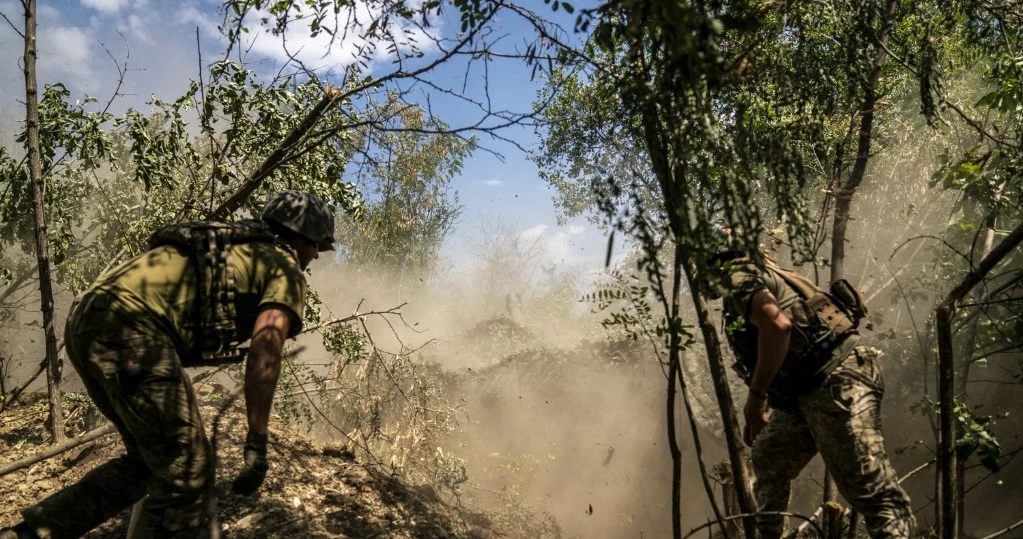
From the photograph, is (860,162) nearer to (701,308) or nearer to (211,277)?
(701,308)

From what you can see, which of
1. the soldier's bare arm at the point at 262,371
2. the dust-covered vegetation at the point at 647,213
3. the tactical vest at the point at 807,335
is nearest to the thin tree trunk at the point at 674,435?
the dust-covered vegetation at the point at 647,213

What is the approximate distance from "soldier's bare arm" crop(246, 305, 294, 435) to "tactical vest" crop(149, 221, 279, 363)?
0.79 ft

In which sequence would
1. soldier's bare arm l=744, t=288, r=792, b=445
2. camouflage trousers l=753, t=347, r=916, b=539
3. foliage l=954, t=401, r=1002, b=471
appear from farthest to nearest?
foliage l=954, t=401, r=1002, b=471, camouflage trousers l=753, t=347, r=916, b=539, soldier's bare arm l=744, t=288, r=792, b=445

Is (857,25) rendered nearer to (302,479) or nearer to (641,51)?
(641,51)

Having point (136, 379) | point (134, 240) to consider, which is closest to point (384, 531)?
point (136, 379)

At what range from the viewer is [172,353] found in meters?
2.13

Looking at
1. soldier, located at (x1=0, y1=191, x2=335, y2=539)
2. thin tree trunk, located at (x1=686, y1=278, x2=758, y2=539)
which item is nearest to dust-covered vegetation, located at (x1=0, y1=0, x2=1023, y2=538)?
thin tree trunk, located at (x1=686, y1=278, x2=758, y2=539)

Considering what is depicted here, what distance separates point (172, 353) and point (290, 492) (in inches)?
61.8

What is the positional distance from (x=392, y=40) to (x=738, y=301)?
6.00 feet

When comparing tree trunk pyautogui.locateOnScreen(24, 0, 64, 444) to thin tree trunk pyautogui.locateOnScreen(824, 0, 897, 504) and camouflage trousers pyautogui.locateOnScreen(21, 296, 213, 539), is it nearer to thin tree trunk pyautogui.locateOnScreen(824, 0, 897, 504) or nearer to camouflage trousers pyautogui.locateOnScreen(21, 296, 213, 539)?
camouflage trousers pyautogui.locateOnScreen(21, 296, 213, 539)

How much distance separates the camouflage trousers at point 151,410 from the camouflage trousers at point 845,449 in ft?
7.84

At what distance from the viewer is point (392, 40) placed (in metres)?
2.64

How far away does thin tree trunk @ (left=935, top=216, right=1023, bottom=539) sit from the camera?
204 centimetres

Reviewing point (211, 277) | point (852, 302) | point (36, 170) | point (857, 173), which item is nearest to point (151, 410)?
point (211, 277)
